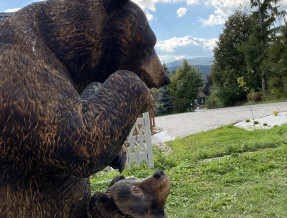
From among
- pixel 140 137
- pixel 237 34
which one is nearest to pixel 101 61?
pixel 140 137

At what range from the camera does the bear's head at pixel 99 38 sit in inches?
28.3

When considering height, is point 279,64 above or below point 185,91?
above

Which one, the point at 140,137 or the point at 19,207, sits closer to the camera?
the point at 19,207

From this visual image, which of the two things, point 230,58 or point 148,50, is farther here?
point 230,58

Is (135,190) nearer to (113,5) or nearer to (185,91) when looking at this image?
(113,5)

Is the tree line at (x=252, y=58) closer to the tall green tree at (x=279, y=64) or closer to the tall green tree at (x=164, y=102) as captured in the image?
the tall green tree at (x=279, y=64)

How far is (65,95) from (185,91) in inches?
1036

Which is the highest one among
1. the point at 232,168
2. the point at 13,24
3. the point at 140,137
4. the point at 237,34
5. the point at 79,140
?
the point at 237,34

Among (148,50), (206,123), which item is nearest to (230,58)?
(206,123)

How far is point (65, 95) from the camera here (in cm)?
64

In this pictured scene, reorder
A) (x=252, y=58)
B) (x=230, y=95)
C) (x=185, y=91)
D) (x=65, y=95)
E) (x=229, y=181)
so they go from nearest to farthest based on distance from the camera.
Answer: (x=65, y=95) < (x=229, y=181) < (x=252, y=58) < (x=230, y=95) < (x=185, y=91)

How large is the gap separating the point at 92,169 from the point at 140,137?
16.7ft

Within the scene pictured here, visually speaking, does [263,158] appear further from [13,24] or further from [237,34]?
[237,34]

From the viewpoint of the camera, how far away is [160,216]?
83cm
